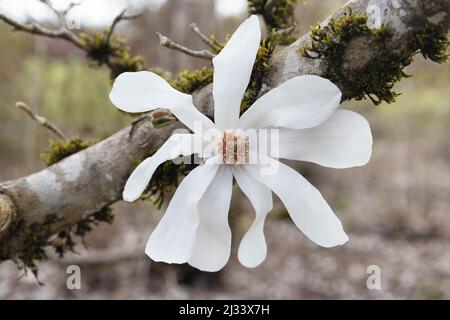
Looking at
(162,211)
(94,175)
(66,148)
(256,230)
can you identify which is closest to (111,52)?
(66,148)

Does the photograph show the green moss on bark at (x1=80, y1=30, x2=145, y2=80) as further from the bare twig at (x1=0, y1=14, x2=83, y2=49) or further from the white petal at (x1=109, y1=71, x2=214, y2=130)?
the white petal at (x1=109, y1=71, x2=214, y2=130)

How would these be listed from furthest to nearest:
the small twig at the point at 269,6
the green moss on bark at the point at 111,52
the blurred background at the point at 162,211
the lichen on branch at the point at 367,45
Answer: the blurred background at the point at 162,211
the green moss on bark at the point at 111,52
the small twig at the point at 269,6
the lichen on branch at the point at 367,45

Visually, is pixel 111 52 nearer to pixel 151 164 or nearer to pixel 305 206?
pixel 151 164

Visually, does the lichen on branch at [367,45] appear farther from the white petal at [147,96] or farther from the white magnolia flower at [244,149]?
the white petal at [147,96]

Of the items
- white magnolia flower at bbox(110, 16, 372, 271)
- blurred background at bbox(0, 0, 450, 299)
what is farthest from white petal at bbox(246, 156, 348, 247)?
blurred background at bbox(0, 0, 450, 299)

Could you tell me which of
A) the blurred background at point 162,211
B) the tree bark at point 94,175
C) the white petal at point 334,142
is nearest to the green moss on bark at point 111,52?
the tree bark at point 94,175

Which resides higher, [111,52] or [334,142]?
[111,52]
